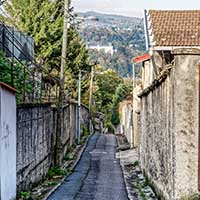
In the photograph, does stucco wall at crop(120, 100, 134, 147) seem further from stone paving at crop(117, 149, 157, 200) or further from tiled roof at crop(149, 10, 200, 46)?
tiled roof at crop(149, 10, 200, 46)

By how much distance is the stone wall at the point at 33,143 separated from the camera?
637 inches

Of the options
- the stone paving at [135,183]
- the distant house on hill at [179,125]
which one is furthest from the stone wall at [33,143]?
the distant house on hill at [179,125]

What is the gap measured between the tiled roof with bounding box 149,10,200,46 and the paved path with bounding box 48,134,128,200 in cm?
539

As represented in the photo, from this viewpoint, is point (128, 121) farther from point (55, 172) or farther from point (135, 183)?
point (135, 183)

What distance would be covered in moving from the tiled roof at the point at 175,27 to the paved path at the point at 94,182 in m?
5.39

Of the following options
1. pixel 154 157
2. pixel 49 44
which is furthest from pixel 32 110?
pixel 49 44

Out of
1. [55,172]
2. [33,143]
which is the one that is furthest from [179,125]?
[55,172]

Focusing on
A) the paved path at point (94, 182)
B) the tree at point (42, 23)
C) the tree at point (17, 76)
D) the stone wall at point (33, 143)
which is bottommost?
the paved path at point (94, 182)

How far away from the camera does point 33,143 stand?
19094mm

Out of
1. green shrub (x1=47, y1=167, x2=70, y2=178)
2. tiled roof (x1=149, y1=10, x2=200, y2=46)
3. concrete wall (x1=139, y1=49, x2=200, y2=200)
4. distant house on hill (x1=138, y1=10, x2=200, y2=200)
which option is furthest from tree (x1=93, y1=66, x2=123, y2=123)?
concrete wall (x1=139, y1=49, x2=200, y2=200)

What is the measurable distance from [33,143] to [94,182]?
344cm

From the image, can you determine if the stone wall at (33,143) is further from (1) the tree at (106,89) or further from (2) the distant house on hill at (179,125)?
(1) the tree at (106,89)

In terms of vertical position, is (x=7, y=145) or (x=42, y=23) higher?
(x=42, y=23)

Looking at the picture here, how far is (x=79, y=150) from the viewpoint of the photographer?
4144 centimetres
